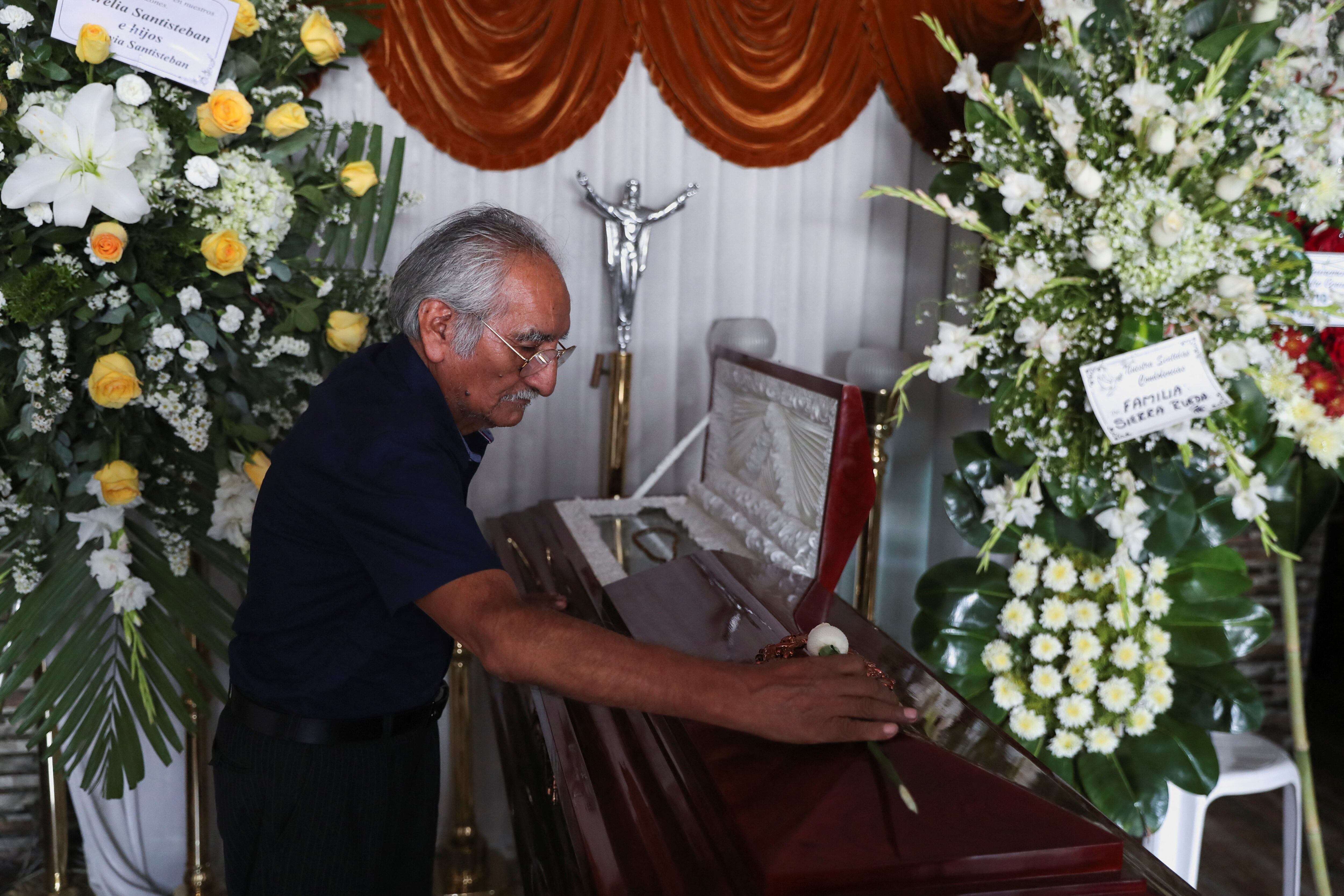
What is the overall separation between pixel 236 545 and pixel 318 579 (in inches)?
30.2

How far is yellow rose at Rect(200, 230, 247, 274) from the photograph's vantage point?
5.72ft

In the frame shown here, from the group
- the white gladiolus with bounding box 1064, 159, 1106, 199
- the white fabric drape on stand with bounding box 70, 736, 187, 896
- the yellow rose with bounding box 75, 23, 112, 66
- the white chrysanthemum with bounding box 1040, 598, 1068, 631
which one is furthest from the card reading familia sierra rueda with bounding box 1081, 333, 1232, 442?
the white fabric drape on stand with bounding box 70, 736, 187, 896

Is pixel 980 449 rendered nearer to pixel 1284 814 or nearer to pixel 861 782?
pixel 1284 814

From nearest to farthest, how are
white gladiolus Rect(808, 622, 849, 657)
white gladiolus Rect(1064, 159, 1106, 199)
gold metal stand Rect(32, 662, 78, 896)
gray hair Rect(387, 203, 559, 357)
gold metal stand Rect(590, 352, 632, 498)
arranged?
white gladiolus Rect(808, 622, 849, 657) < gray hair Rect(387, 203, 559, 357) < white gladiolus Rect(1064, 159, 1106, 199) < gold metal stand Rect(32, 662, 78, 896) < gold metal stand Rect(590, 352, 632, 498)

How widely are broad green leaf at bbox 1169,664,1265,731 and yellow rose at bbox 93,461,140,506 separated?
2.03 metres

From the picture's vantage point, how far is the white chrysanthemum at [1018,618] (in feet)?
6.58

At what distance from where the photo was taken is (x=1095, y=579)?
77.1 inches

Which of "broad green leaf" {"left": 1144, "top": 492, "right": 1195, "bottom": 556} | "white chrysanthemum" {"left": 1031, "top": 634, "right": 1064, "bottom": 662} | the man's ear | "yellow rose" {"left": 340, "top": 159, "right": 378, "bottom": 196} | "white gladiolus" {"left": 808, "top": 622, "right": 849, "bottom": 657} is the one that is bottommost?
"white chrysanthemum" {"left": 1031, "top": 634, "right": 1064, "bottom": 662}

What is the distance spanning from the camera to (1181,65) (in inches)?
71.2

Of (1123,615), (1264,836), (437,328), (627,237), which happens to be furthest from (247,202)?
(1264,836)

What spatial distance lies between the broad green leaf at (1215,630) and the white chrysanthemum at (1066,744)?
0.26 meters

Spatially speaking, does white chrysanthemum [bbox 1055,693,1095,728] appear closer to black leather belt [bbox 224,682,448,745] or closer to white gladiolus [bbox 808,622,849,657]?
white gladiolus [bbox 808,622,849,657]

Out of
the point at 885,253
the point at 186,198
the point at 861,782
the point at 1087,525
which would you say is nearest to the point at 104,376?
the point at 186,198

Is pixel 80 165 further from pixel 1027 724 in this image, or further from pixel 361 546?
pixel 1027 724
